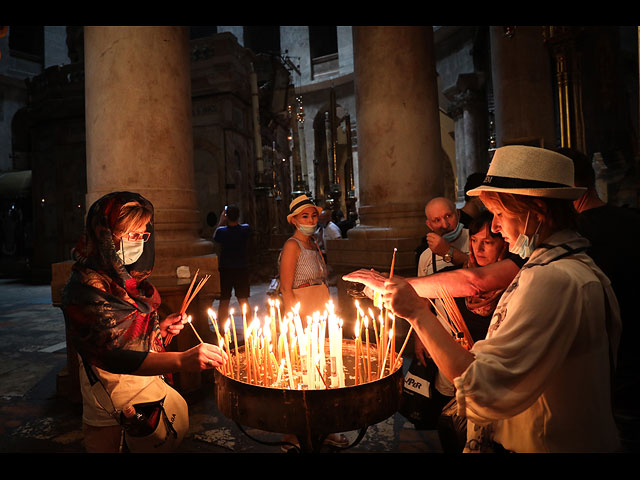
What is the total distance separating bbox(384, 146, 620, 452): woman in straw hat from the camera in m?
1.33

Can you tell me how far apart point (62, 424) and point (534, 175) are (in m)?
3.95

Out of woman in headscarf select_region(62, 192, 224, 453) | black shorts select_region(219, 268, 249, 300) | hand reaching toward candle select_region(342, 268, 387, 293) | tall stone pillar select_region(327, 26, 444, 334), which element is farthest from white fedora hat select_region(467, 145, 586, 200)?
black shorts select_region(219, 268, 249, 300)

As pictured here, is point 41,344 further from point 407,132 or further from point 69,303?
point 407,132

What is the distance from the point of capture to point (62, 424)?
361 centimetres

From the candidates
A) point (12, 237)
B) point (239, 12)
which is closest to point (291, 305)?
point (239, 12)

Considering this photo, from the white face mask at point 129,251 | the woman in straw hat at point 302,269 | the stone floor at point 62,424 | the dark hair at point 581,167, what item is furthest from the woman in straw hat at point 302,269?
the dark hair at point 581,167

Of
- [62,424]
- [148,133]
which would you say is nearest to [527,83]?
[148,133]

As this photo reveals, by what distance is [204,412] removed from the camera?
380 centimetres

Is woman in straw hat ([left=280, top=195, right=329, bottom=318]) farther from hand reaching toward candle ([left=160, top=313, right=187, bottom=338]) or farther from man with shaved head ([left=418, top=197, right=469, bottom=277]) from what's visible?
hand reaching toward candle ([left=160, top=313, right=187, bottom=338])

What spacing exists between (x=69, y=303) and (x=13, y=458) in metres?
0.75

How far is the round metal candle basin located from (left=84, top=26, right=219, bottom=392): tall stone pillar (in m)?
2.42

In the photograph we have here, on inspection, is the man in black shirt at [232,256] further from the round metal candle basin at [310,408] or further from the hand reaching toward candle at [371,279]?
the round metal candle basin at [310,408]

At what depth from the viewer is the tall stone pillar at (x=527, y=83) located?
7836 mm

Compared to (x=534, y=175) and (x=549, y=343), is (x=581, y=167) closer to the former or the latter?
(x=534, y=175)
